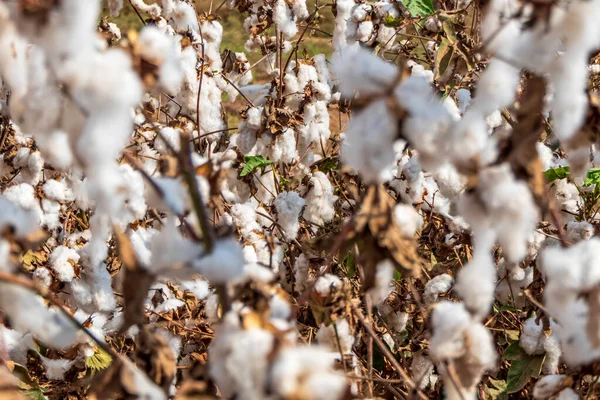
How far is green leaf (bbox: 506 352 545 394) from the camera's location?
1.34 metres

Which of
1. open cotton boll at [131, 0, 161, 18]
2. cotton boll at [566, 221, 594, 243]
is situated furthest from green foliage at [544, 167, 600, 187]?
open cotton boll at [131, 0, 161, 18]

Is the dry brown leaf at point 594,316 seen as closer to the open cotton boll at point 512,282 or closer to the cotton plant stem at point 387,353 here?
the cotton plant stem at point 387,353

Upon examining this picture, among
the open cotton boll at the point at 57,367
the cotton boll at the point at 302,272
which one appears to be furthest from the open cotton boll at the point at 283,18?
the open cotton boll at the point at 57,367

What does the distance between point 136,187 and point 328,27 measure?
669 centimetres

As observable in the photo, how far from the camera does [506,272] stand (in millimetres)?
1817

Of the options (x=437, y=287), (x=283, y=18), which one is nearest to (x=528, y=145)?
(x=437, y=287)

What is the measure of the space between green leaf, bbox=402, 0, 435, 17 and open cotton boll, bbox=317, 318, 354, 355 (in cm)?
99

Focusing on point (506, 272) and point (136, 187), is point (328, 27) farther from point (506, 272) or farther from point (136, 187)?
point (136, 187)

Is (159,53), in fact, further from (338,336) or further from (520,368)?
(520,368)

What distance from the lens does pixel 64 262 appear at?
1633 millimetres

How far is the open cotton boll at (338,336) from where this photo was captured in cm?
100

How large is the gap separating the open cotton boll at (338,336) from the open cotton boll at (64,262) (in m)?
0.84

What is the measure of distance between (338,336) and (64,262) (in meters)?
0.92

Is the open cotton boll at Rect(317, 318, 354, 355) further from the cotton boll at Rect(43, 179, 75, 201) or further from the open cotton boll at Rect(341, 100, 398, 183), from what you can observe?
the cotton boll at Rect(43, 179, 75, 201)
